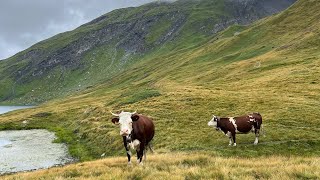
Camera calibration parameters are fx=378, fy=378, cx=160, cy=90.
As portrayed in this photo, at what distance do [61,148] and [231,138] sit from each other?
25460 millimetres

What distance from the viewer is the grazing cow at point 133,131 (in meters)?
19.7

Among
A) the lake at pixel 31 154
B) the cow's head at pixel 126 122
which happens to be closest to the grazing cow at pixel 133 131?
the cow's head at pixel 126 122

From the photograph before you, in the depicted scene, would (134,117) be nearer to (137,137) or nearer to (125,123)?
(125,123)

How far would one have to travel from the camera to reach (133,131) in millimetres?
20844

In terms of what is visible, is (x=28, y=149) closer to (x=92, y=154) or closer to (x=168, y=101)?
(x=92, y=154)

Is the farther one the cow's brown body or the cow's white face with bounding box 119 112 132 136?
the cow's brown body

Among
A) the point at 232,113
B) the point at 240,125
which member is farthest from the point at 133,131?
the point at 232,113

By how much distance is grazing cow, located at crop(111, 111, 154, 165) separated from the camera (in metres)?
19.7

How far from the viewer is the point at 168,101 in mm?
59438

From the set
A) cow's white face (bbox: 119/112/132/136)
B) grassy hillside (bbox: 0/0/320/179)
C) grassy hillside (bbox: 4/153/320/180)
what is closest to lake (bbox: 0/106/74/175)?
grassy hillside (bbox: 0/0/320/179)

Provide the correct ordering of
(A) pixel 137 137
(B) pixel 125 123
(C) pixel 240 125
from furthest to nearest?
(C) pixel 240 125, (A) pixel 137 137, (B) pixel 125 123

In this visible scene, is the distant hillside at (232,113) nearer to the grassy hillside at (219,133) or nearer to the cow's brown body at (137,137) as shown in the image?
the grassy hillside at (219,133)

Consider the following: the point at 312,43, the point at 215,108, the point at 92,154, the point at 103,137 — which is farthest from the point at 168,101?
the point at 312,43

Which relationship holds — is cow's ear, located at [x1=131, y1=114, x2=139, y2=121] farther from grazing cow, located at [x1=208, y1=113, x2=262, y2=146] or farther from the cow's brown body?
grazing cow, located at [x1=208, y1=113, x2=262, y2=146]
